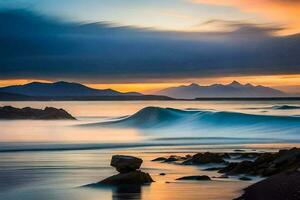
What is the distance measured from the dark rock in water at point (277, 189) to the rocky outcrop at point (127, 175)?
337cm

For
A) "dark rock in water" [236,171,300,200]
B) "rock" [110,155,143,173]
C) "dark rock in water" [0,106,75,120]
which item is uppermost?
"dark rock in water" [0,106,75,120]

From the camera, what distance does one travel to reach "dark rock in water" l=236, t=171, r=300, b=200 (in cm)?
1485

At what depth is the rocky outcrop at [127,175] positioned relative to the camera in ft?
61.0

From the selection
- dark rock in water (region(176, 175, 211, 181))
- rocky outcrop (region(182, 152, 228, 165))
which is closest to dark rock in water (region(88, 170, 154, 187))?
dark rock in water (region(176, 175, 211, 181))

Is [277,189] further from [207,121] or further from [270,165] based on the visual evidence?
[207,121]

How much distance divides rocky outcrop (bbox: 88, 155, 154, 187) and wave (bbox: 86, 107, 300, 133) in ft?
120

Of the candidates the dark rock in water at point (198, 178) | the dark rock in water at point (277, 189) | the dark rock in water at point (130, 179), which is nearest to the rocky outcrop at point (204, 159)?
the dark rock in water at point (198, 178)

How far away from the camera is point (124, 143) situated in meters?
43.2

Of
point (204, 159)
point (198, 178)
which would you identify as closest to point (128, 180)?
point (198, 178)

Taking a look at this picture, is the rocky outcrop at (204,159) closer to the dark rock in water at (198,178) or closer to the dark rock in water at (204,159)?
the dark rock in water at (204,159)

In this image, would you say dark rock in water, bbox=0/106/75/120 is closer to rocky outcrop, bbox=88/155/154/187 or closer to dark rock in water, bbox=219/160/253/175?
dark rock in water, bbox=219/160/253/175

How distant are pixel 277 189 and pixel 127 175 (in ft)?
15.9

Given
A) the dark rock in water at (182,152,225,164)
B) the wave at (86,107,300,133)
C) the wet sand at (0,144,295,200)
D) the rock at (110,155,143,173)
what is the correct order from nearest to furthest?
the wet sand at (0,144,295,200) < the rock at (110,155,143,173) < the dark rock in water at (182,152,225,164) < the wave at (86,107,300,133)

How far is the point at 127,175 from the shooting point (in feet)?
61.5
